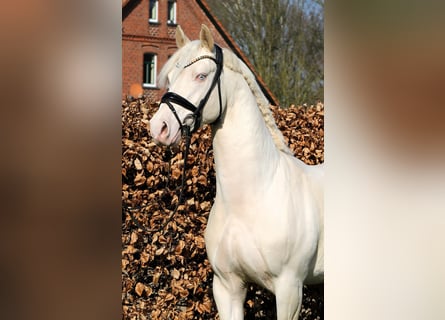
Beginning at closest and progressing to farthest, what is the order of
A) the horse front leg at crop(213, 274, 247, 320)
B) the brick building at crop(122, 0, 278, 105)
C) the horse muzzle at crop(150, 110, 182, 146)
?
the horse muzzle at crop(150, 110, 182, 146) < the horse front leg at crop(213, 274, 247, 320) < the brick building at crop(122, 0, 278, 105)

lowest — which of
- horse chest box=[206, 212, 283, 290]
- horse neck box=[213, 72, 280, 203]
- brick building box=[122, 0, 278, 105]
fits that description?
horse chest box=[206, 212, 283, 290]

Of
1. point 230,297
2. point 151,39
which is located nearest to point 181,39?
point 230,297

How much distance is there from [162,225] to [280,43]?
4.84 ft

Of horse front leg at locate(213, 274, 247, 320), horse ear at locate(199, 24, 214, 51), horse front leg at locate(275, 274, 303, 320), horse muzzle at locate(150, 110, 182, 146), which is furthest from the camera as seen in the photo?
horse front leg at locate(213, 274, 247, 320)

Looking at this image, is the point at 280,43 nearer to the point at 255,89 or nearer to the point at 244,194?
the point at 255,89

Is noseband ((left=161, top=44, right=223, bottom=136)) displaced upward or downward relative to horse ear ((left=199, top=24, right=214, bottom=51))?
downward

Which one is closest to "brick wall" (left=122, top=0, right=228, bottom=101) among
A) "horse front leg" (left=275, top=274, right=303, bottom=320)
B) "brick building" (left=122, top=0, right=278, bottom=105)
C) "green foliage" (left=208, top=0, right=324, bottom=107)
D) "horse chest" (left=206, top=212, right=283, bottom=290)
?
"brick building" (left=122, top=0, right=278, bottom=105)

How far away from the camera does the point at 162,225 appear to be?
4062mm

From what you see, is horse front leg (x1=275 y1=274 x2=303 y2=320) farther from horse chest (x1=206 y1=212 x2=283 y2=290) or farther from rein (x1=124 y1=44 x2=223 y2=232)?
rein (x1=124 y1=44 x2=223 y2=232)

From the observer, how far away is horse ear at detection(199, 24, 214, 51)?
2.91 m

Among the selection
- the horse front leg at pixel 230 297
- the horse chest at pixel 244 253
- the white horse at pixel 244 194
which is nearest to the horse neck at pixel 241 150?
the white horse at pixel 244 194

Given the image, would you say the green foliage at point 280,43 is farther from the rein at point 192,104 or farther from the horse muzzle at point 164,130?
the horse muzzle at point 164,130
